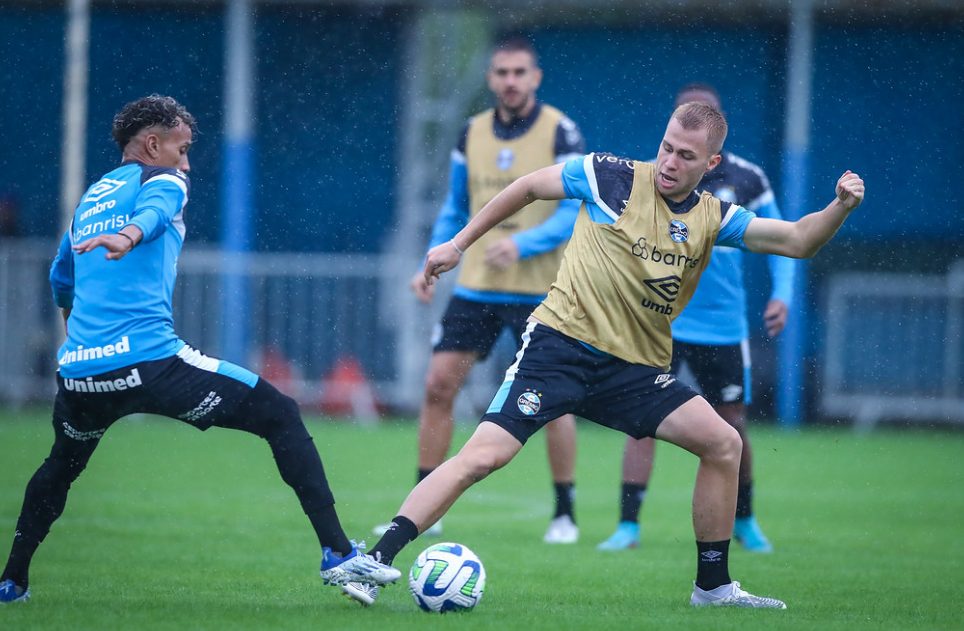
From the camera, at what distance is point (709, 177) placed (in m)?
7.58

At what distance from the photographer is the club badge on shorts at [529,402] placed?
207 inches

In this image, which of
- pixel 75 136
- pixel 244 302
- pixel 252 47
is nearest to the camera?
pixel 75 136

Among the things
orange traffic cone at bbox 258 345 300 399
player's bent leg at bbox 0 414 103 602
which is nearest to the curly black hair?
player's bent leg at bbox 0 414 103 602

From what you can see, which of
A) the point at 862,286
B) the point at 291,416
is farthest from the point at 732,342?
the point at 862,286

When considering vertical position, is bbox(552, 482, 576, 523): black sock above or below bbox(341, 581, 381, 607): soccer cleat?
below

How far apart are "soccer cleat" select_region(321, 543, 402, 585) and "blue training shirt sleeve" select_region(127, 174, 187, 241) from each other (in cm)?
138

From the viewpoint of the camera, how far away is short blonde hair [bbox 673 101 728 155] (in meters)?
5.35

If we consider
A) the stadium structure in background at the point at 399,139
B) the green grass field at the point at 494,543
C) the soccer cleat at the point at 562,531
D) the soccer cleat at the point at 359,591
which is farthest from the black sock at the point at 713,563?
the stadium structure in background at the point at 399,139

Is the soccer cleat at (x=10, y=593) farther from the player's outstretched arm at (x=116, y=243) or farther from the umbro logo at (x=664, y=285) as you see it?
the umbro logo at (x=664, y=285)

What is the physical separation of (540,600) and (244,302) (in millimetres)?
10643

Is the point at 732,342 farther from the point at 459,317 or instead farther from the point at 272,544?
the point at 272,544

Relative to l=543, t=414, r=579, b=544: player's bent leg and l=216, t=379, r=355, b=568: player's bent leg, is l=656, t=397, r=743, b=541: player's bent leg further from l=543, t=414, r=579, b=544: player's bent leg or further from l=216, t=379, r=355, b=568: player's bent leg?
l=543, t=414, r=579, b=544: player's bent leg

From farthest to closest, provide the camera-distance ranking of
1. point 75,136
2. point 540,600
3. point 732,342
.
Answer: point 75,136, point 732,342, point 540,600

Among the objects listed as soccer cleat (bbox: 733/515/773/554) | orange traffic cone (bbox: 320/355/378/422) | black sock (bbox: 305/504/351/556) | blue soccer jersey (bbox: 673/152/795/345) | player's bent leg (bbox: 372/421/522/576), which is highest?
blue soccer jersey (bbox: 673/152/795/345)
